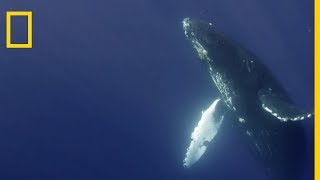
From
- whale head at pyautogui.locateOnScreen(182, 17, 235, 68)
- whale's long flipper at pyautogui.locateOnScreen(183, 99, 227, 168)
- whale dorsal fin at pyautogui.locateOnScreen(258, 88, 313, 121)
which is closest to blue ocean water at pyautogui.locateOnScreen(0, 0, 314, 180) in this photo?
whale's long flipper at pyautogui.locateOnScreen(183, 99, 227, 168)

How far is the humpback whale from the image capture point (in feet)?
36.5

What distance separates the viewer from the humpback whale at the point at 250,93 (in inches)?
438

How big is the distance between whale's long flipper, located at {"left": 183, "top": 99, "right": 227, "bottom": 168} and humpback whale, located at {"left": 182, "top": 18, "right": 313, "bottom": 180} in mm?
588

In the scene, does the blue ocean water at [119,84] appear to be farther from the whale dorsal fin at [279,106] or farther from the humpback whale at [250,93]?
the whale dorsal fin at [279,106]

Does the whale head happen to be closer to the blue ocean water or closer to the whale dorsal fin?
the whale dorsal fin

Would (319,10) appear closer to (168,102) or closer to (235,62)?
(235,62)

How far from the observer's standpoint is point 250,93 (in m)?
11.3

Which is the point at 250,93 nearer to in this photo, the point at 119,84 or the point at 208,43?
the point at 208,43

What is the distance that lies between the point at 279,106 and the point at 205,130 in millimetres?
2999

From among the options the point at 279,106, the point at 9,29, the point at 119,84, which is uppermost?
the point at 279,106

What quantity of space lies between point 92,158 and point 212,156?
4.03 metres

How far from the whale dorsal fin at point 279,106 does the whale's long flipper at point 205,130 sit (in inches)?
67.7

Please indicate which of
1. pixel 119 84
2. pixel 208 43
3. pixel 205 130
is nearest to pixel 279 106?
pixel 208 43

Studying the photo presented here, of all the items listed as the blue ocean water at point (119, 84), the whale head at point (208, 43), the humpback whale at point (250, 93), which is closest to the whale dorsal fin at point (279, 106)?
the humpback whale at point (250, 93)
